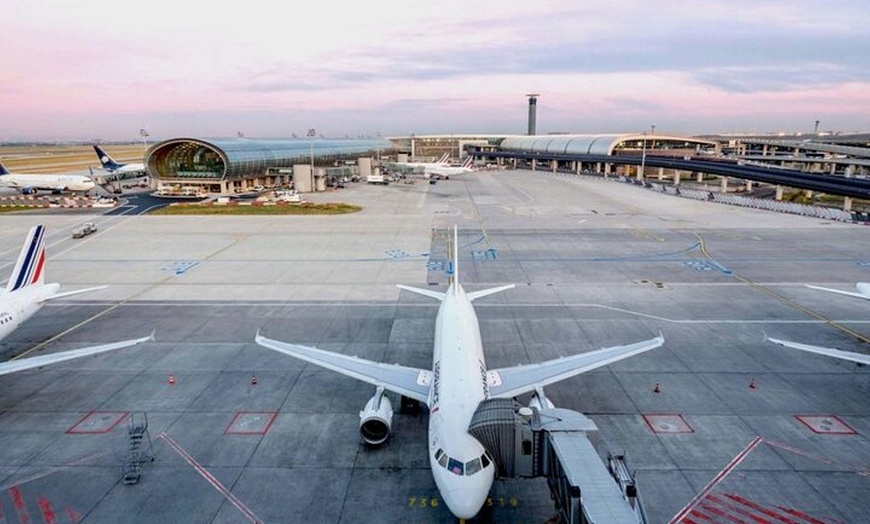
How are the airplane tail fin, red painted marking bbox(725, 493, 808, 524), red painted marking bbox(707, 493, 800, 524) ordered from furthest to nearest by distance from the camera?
the airplane tail fin → red painted marking bbox(725, 493, 808, 524) → red painted marking bbox(707, 493, 800, 524)

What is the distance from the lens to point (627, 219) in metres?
87.2

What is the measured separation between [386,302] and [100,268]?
35.5 metres

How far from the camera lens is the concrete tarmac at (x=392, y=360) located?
2183 cm

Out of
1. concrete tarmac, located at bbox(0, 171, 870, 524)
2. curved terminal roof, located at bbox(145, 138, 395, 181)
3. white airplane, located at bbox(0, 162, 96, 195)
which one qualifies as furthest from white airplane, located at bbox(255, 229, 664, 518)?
white airplane, located at bbox(0, 162, 96, 195)

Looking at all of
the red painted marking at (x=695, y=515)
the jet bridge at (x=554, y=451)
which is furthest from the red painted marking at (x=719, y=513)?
the jet bridge at (x=554, y=451)

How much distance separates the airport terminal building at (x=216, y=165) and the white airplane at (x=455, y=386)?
10843cm

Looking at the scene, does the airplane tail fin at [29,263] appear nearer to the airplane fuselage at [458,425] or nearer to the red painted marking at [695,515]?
the airplane fuselage at [458,425]

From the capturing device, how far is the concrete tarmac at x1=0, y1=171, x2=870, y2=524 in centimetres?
2183

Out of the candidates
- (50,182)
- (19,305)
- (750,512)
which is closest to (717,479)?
(750,512)

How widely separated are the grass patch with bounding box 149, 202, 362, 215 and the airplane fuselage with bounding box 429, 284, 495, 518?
7420 cm

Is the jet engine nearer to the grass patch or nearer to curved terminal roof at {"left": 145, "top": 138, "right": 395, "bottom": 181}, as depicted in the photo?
the grass patch

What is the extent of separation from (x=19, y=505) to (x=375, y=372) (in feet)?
51.6

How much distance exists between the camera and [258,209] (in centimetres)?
9881

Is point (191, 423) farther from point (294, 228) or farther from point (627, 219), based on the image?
point (627, 219)
